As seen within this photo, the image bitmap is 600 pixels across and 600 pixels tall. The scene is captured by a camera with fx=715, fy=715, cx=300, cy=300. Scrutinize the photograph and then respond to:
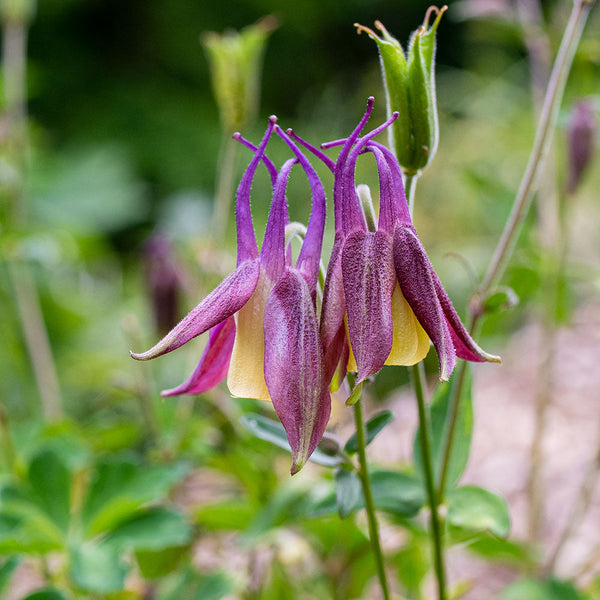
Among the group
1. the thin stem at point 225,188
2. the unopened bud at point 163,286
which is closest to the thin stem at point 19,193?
the unopened bud at point 163,286

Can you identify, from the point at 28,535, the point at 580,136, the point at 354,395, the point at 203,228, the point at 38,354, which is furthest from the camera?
the point at 203,228


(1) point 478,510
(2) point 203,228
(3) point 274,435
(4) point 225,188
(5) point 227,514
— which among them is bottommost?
(2) point 203,228

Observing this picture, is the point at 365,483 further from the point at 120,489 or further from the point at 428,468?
the point at 120,489

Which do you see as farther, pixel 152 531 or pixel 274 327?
pixel 152 531

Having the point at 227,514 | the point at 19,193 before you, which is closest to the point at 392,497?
the point at 227,514

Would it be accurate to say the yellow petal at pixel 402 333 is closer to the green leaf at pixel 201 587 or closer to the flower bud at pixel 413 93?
the flower bud at pixel 413 93

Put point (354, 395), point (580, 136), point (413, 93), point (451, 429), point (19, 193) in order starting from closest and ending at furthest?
1. point (354, 395)
2. point (413, 93)
3. point (451, 429)
4. point (580, 136)
5. point (19, 193)

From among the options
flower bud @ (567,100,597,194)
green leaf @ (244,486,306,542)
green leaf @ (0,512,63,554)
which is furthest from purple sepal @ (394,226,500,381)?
flower bud @ (567,100,597,194)

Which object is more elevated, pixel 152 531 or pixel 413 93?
pixel 413 93
